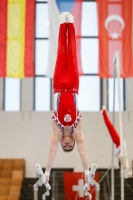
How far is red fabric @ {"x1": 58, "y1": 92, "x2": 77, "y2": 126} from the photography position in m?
5.38

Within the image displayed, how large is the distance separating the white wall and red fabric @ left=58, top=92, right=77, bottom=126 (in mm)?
7123

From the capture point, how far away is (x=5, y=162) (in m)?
12.2

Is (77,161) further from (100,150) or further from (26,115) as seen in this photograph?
(26,115)

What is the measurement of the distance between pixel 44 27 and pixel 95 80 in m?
2.64

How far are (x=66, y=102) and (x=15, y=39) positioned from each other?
5.24 m

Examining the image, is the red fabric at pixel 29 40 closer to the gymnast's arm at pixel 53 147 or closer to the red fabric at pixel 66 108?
the red fabric at pixel 66 108

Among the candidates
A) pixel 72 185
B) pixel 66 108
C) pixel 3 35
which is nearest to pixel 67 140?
pixel 66 108

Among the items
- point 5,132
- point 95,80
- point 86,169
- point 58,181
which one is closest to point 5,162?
point 5,132

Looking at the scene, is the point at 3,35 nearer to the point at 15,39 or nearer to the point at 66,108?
the point at 15,39

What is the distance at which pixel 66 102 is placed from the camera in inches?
217

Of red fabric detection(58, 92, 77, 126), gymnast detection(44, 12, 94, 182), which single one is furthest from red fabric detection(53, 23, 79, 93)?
red fabric detection(58, 92, 77, 126)

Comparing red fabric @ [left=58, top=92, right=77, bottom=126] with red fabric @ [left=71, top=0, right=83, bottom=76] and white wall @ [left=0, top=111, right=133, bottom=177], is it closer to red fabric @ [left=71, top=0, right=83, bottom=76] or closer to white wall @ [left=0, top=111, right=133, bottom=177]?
red fabric @ [left=71, top=0, right=83, bottom=76]

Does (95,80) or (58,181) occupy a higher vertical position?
(95,80)

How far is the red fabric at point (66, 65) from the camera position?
5.74m
